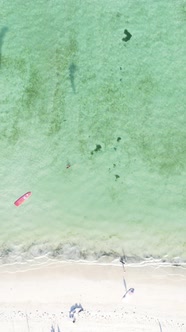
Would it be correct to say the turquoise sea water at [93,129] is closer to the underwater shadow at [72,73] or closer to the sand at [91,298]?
the underwater shadow at [72,73]

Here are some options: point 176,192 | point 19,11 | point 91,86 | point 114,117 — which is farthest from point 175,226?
point 19,11

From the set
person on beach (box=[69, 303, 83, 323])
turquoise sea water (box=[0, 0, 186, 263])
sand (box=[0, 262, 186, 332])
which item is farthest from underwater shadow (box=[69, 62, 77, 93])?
person on beach (box=[69, 303, 83, 323])

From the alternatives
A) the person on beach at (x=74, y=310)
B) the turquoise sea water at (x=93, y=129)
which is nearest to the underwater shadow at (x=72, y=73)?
the turquoise sea water at (x=93, y=129)

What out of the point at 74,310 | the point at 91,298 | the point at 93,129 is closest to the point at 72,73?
the point at 93,129

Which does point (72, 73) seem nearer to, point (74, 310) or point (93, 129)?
point (93, 129)

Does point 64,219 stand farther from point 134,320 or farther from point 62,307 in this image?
point 134,320
